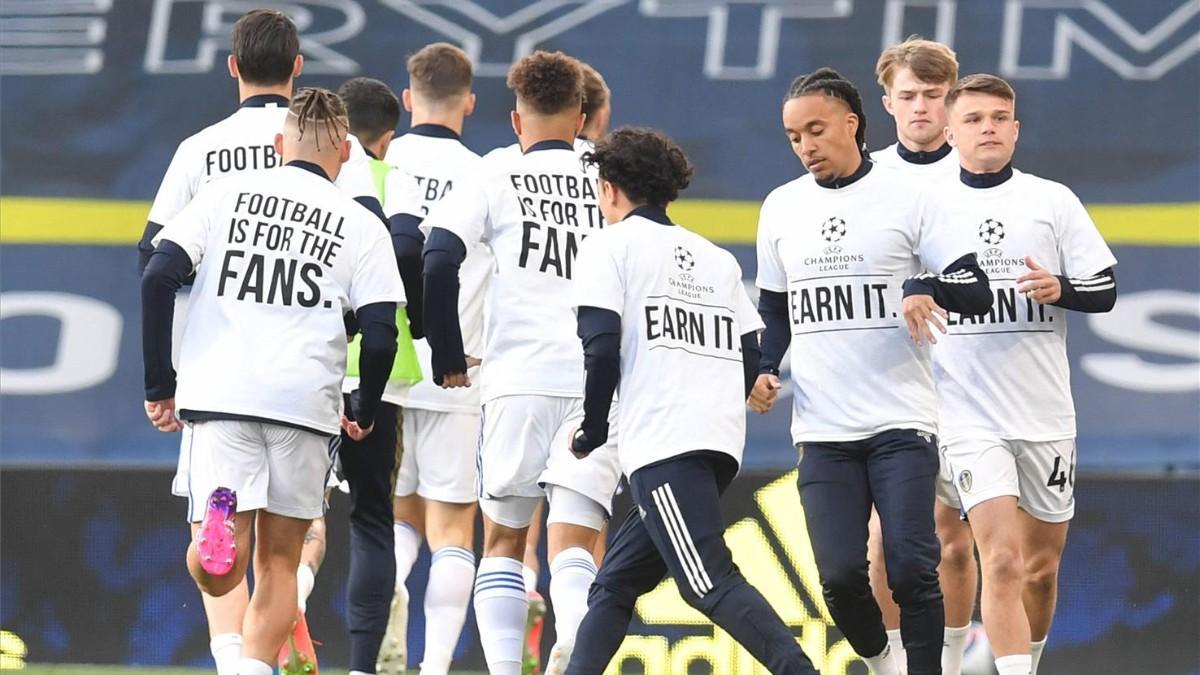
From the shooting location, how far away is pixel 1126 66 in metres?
9.52

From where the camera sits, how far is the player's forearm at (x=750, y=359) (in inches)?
206

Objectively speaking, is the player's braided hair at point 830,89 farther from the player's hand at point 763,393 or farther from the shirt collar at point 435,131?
the shirt collar at point 435,131

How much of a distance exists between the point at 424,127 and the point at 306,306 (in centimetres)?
167

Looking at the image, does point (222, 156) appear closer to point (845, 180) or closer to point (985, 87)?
point (845, 180)

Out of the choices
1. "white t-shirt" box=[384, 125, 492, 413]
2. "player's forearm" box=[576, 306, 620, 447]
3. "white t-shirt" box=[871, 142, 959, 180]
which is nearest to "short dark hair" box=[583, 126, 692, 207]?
"player's forearm" box=[576, 306, 620, 447]

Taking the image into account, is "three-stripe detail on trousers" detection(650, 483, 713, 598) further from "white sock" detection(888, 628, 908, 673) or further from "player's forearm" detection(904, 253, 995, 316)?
"white sock" detection(888, 628, 908, 673)

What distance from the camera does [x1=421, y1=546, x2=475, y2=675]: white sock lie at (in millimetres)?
6230

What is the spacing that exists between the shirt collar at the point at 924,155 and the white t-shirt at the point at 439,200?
1.40m

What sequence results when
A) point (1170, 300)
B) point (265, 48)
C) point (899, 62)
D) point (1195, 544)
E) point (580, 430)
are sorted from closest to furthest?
point (580, 430) → point (265, 48) → point (899, 62) → point (1195, 544) → point (1170, 300)

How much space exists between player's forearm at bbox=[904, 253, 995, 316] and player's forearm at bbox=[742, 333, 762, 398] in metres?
0.43

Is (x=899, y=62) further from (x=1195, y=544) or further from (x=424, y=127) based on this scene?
(x=1195, y=544)

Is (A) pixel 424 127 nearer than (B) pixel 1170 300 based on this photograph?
Yes

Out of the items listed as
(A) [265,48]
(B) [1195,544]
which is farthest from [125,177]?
(B) [1195,544]

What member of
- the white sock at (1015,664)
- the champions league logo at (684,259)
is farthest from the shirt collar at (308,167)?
the white sock at (1015,664)
